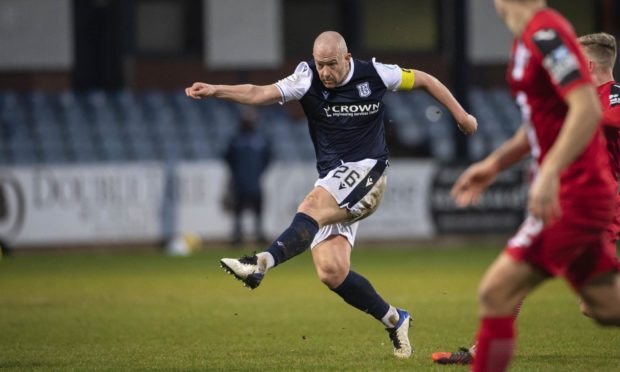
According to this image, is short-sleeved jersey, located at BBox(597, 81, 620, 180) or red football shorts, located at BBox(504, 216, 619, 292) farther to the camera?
short-sleeved jersey, located at BBox(597, 81, 620, 180)

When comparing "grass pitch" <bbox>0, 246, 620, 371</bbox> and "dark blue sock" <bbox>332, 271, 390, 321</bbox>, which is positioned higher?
"dark blue sock" <bbox>332, 271, 390, 321</bbox>

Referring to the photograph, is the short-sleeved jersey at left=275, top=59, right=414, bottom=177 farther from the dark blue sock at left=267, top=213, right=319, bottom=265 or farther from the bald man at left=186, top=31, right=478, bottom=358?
the dark blue sock at left=267, top=213, right=319, bottom=265

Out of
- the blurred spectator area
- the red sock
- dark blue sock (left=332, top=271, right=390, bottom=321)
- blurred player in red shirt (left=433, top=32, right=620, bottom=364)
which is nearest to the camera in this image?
the red sock

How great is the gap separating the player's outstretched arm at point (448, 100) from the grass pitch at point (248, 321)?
64.3 inches

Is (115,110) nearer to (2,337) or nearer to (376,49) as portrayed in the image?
(376,49)

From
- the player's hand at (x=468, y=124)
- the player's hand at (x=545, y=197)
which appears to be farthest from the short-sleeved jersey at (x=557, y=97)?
the player's hand at (x=468, y=124)

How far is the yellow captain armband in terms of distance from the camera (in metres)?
8.22

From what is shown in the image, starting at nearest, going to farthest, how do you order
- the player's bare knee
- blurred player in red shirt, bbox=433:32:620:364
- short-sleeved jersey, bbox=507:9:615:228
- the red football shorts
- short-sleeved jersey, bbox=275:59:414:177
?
1. short-sleeved jersey, bbox=507:9:615:228
2. the red football shorts
3. blurred player in red shirt, bbox=433:32:620:364
4. the player's bare knee
5. short-sleeved jersey, bbox=275:59:414:177

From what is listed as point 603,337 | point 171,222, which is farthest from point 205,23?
point 603,337

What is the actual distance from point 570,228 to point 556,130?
50cm

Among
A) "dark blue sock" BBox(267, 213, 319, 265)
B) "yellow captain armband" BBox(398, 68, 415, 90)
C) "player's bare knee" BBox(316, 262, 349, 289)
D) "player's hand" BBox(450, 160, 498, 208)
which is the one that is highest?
"yellow captain armband" BBox(398, 68, 415, 90)

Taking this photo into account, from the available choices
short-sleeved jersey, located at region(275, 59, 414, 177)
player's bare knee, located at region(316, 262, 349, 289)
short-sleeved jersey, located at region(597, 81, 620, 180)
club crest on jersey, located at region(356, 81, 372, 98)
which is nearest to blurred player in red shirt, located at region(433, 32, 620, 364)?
short-sleeved jersey, located at region(597, 81, 620, 180)

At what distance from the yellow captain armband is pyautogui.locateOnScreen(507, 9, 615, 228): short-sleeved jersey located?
2809 millimetres

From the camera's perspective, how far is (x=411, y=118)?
944 inches
